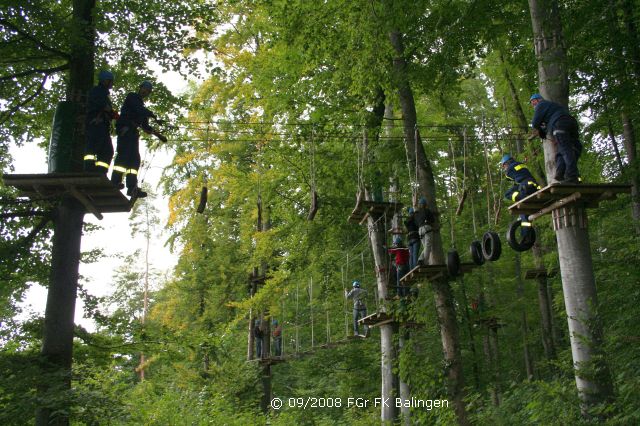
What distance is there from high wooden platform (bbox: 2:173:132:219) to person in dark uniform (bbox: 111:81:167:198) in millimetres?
227

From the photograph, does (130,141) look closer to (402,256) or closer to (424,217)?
(424,217)

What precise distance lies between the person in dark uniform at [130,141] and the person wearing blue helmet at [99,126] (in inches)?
5.1

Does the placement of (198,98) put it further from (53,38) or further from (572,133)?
(572,133)

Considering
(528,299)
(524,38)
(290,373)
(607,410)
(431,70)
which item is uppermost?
(524,38)

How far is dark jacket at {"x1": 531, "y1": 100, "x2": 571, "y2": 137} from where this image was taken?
21.5ft

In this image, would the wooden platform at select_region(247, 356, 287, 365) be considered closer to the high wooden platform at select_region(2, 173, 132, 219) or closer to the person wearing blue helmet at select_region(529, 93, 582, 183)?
the high wooden platform at select_region(2, 173, 132, 219)

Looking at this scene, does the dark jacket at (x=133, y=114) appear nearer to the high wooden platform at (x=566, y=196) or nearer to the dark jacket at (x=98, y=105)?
the dark jacket at (x=98, y=105)

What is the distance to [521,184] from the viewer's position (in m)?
7.77

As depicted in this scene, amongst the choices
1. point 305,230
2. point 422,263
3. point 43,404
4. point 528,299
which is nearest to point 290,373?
point 528,299

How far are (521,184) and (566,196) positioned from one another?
152cm

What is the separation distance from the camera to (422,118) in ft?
48.9

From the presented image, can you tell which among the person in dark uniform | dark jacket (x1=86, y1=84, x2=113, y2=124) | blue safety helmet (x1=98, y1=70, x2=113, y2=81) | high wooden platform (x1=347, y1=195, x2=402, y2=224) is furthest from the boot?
high wooden platform (x1=347, y1=195, x2=402, y2=224)

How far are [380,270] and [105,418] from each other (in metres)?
7.38

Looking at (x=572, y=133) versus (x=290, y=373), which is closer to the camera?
(x=572, y=133)
